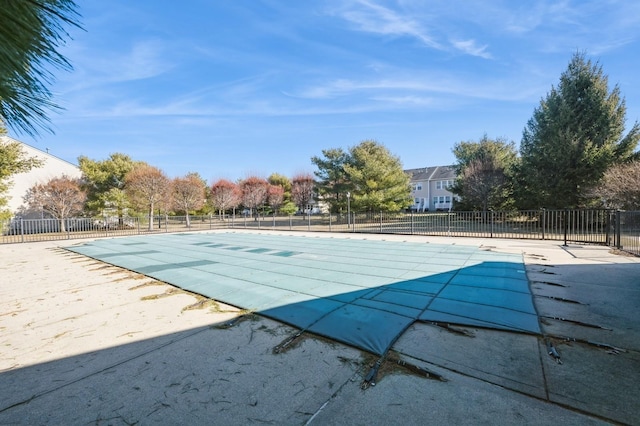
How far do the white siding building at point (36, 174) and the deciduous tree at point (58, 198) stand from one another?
3.61 ft

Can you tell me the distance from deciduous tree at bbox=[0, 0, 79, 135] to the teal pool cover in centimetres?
279

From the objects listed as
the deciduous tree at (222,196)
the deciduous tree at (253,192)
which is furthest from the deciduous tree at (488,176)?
the deciduous tree at (222,196)

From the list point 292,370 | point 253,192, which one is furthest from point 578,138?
point 253,192

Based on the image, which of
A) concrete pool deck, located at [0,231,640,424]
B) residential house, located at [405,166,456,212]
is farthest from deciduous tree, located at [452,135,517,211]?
concrete pool deck, located at [0,231,640,424]

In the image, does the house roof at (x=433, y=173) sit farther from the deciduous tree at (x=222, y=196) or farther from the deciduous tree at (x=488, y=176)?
the deciduous tree at (x=222, y=196)

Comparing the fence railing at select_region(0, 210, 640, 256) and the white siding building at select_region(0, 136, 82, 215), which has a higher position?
the white siding building at select_region(0, 136, 82, 215)

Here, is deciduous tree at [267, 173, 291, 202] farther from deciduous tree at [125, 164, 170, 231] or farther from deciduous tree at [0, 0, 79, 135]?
deciduous tree at [0, 0, 79, 135]

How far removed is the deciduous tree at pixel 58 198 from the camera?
725 inches

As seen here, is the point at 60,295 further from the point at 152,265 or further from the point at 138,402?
the point at 138,402

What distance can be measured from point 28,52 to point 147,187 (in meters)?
22.3

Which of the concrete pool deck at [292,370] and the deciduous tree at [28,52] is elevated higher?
the deciduous tree at [28,52]

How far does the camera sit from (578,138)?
50.3 feet

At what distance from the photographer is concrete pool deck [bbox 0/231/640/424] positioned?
184 centimetres

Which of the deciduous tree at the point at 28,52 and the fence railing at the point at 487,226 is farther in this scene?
the fence railing at the point at 487,226
